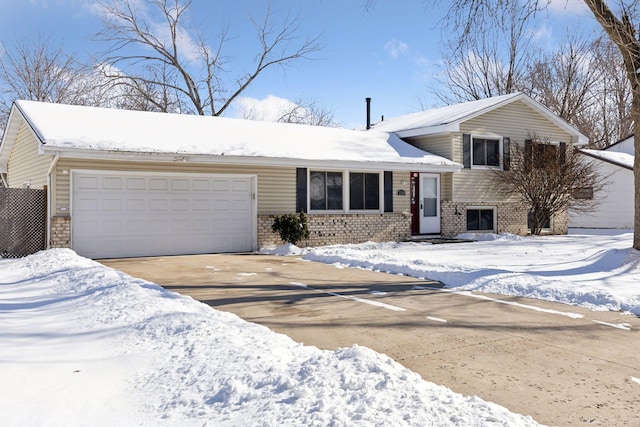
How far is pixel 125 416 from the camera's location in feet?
11.6

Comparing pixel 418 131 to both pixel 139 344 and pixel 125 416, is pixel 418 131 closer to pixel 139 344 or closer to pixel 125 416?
pixel 139 344

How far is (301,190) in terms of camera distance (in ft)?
53.0

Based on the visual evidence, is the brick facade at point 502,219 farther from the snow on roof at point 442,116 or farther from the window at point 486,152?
the snow on roof at point 442,116

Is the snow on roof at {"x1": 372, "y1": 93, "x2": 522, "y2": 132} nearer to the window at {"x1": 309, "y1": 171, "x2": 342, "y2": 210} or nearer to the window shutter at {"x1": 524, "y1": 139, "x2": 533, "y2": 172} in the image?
the window shutter at {"x1": 524, "y1": 139, "x2": 533, "y2": 172}

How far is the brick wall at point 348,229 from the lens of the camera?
15508 millimetres

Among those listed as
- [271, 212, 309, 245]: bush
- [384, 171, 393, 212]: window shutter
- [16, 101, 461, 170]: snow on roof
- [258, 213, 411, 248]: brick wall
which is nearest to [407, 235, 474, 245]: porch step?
[258, 213, 411, 248]: brick wall

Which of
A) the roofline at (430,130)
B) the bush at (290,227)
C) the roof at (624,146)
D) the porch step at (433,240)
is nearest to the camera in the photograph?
the bush at (290,227)

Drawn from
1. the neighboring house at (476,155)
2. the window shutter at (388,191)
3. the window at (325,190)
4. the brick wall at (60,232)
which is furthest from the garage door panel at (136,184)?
the neighboring house at (476,155)

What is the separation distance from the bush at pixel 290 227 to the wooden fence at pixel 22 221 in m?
5.89

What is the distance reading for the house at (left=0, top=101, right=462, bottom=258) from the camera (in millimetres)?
13164

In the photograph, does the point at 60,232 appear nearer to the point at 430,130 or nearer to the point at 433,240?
the point at 433,240

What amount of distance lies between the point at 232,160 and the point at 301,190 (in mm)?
2587

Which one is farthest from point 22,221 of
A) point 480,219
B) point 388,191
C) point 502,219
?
point 502,219

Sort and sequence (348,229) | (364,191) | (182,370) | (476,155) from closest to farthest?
(182,370), (348,229), (364,191), (476,155)
